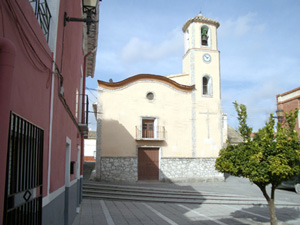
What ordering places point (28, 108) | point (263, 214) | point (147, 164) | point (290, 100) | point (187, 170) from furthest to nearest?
point (290, 100) < point (187, 170) < point (147, 164) < point (263, 214) < point (28, 108)

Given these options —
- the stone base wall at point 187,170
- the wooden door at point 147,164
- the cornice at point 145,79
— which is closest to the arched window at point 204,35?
the cornice at point 145,79

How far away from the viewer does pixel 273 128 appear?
7367 mm

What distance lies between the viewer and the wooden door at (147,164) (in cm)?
1945

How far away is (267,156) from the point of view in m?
7.29

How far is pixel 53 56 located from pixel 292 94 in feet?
65.8

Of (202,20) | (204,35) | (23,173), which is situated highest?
(202,20)

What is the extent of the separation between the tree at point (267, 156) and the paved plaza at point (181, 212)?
243 centimetres

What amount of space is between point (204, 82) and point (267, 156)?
15.5 metres

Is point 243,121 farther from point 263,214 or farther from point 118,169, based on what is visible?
point 118,169

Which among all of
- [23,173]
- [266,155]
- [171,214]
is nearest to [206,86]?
[171,214]

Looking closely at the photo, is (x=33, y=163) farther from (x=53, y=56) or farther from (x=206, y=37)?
(x=206, y=37)

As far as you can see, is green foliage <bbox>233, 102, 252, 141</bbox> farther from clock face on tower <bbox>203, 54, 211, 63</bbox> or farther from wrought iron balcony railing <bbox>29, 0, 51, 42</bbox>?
clock face on tower <bbox>203, 54, 211, 63</bbox>

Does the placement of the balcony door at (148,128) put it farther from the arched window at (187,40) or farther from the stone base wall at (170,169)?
the arched window at (187,40)

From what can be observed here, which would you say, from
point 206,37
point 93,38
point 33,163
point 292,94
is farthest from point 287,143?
point 206,37
